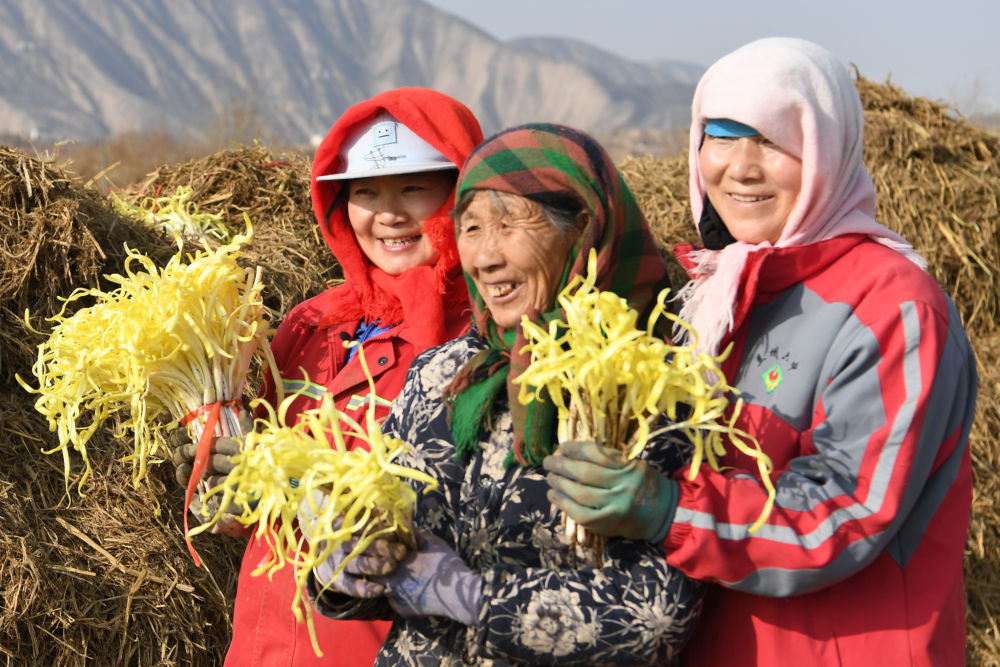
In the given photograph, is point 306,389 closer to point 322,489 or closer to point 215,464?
point 215,464

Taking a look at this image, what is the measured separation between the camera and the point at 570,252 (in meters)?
2.06

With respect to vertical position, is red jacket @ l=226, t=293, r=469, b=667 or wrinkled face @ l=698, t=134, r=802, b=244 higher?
wrinkled face @ l=698, t=134, r=802, b=244

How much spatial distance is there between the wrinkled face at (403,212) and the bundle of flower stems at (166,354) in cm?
44

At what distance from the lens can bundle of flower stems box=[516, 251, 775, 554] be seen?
1771 millimetres

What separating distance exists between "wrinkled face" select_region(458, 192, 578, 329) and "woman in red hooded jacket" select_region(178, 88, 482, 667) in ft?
2.45

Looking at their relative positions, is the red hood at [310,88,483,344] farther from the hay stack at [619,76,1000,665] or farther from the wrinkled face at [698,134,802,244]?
the hay stack at [619,76,1000,665]

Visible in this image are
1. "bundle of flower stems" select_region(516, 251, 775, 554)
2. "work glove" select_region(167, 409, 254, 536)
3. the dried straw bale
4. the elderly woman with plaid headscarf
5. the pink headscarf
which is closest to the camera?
"bundle of flower stems" select_region(516, 251, 775, 554)

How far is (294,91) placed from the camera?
624 feet

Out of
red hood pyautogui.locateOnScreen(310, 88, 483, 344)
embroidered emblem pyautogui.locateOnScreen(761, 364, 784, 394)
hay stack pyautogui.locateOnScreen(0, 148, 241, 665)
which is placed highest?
red hood pyautogui.locateOnScreen(310, 88, 483, 344)

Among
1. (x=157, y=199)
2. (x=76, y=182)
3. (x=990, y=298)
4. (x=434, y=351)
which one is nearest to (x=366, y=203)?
(x=434, y=351)

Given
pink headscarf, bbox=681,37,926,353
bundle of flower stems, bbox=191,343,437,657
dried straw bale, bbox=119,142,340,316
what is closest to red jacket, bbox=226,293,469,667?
bundle of flower stems, bbox=191,343,437,657

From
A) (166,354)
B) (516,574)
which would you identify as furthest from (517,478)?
(166,354)

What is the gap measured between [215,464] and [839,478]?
4.90 ft

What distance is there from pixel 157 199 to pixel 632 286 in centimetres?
335
